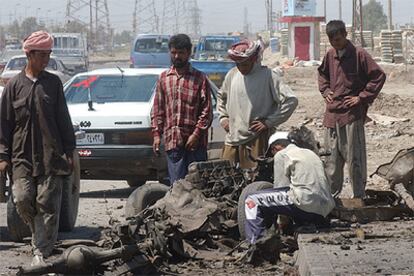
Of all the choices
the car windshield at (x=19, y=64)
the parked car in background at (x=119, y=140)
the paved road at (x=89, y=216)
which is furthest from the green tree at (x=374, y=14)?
the parked car in background at (x=119, y=140)

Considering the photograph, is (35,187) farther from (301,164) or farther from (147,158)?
(147,158)

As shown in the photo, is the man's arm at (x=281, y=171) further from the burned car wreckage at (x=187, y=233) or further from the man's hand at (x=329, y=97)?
the man's hand at (x=329, y=97)

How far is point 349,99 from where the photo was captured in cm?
1012

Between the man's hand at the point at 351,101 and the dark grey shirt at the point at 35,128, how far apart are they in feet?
9.85

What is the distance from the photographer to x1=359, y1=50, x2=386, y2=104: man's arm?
32.9ft

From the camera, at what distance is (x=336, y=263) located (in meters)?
7.29

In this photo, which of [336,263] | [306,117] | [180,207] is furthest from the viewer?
[306,117]

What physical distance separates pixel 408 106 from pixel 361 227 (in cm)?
1721

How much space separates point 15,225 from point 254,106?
8.10ft

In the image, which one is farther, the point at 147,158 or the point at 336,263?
the point at 147,158

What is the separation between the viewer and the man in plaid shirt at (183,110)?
9773 millimetres

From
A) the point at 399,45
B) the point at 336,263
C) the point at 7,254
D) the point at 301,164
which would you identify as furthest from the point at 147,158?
the point at 399,45

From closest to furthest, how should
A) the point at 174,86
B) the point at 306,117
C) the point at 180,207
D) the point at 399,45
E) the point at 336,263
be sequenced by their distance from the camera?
the point at 336,263
the point at 180,207
the point at 174,86
the point at 306,117
the point at 399,45

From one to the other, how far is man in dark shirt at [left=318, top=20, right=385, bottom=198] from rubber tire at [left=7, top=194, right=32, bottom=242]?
2.95 m
